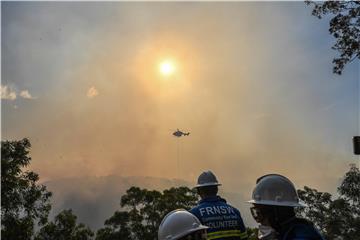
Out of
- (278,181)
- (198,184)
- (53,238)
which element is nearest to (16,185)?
(53,238)

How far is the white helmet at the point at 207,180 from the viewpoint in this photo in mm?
5759

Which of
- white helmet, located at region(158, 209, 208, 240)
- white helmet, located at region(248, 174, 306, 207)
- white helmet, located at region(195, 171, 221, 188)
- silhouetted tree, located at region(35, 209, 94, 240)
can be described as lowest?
white helmet, located at region(158, 209, 208, 240)

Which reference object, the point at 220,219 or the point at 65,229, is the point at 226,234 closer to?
the point at 220,219

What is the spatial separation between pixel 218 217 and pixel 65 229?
26456 mm

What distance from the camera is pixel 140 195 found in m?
35.2

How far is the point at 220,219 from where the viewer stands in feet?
17.1

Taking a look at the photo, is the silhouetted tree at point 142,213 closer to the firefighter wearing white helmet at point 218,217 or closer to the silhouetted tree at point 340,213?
the silhouetted tree at point 340,213

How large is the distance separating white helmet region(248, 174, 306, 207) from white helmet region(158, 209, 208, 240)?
2.28 feet

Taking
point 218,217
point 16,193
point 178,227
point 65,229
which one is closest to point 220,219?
point 218,217

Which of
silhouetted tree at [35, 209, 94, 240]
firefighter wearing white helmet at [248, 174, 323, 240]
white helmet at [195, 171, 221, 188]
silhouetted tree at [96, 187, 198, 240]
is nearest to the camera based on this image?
firefighter wearing white helmet at [248, 174, 323, 240]

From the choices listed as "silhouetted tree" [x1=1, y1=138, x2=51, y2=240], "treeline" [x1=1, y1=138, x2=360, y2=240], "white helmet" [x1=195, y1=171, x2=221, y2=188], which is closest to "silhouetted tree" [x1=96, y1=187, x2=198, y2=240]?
"treeline" [x1=1, y1=138, x2=360, y2=240]

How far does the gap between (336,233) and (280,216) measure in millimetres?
31199

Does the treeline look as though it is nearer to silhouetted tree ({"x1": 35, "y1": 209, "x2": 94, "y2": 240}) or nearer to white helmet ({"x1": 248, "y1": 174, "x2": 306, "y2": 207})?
silhouetted tree ({"x1": 35, "y1": 209, "x2": 94, "y2": 240})

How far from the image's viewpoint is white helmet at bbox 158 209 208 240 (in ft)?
12.2
